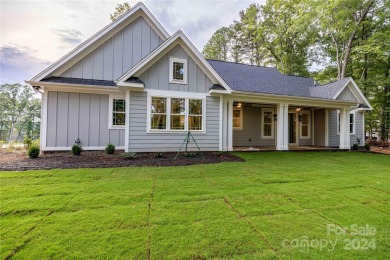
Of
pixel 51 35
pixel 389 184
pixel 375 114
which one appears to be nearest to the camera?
pixel 389 184

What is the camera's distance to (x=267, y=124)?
12641 mm

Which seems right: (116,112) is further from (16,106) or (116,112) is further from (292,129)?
(16,106)

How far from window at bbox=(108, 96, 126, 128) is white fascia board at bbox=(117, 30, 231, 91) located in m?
2.03

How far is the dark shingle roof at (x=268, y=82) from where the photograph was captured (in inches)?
459

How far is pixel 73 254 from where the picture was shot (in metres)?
1.93

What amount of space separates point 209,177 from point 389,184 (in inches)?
173

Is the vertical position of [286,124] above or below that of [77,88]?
below

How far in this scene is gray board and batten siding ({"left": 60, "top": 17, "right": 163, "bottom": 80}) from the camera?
353 inches

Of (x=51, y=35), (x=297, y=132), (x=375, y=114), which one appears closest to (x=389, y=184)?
(x=297, y=132)

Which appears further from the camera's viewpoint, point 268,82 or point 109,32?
point 268,82

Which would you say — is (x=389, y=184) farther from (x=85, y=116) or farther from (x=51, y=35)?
(x=51, y=35)

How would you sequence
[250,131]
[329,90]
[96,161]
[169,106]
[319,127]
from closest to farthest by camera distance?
[96,161]
[169,106]
[329,90]
[250,131]
[319,127]

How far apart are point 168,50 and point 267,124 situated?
8.06 meters

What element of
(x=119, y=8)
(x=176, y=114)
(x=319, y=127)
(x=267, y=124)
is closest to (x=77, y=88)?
(x=176, y=114)
